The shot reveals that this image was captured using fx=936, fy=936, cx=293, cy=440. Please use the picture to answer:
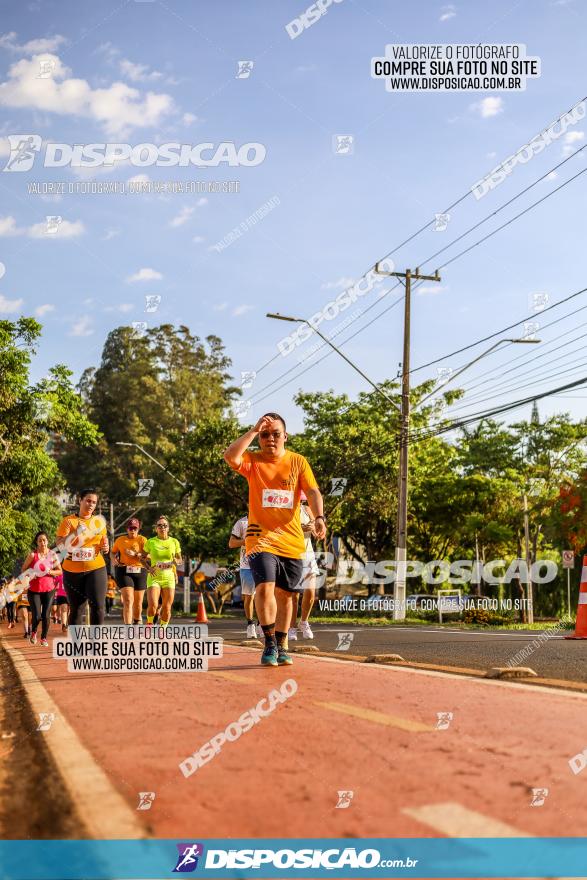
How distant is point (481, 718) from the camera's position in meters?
4.43

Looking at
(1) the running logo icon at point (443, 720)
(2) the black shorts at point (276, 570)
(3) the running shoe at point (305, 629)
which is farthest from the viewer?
(3) the running shoe at point (305, 629)

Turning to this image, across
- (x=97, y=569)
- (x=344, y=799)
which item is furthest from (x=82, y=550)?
(x=344, y=799)

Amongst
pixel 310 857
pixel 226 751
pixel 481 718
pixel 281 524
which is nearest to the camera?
pixel 310 857

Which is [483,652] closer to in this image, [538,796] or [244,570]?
[244,570]

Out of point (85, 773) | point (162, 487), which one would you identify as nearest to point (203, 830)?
point (85, 773)

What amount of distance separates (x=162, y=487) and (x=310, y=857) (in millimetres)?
58104

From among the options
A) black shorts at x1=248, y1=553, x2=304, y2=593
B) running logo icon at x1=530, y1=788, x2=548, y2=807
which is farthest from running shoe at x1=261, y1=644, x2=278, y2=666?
running logo icon at x1=530, y1=788, x2=548, y2=807

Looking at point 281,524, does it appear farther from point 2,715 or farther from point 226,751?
point 226,751

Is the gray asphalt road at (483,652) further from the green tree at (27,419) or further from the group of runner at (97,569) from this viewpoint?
the green tree at (27,419)

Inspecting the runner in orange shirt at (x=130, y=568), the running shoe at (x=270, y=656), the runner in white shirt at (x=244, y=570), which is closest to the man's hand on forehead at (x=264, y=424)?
the running shoe at (x=270, y=656)

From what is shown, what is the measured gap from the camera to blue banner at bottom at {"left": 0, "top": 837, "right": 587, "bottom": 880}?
2441 millimetres

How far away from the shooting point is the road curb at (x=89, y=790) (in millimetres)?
2709

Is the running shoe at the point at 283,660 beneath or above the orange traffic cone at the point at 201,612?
above

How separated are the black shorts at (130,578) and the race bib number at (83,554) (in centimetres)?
290
